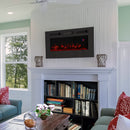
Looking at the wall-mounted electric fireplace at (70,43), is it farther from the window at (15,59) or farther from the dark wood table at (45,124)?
the dark wood table at (45,124)

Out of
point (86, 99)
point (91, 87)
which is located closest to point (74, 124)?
point (86, 99)

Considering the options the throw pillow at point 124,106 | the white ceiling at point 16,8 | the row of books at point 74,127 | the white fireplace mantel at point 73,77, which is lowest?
the row of books at point 74,127

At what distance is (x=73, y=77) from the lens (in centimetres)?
360

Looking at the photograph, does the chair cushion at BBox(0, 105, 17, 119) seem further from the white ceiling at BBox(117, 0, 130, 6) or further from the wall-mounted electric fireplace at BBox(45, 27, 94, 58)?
the white ceiling at BBox(117, 0, 130, 6)

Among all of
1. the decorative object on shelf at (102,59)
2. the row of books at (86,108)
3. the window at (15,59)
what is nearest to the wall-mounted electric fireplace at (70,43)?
the decorative object on shelf at (102,59)

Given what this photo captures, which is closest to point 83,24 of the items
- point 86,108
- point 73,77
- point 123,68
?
point 73,77

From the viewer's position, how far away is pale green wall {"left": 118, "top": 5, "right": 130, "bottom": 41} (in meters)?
3.64

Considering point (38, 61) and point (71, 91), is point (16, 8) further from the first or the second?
point (71, 91)

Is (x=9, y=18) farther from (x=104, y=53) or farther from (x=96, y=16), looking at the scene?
(x=104, y=53)

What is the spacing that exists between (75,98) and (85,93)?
26 cm

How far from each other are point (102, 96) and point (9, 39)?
3.40 meters

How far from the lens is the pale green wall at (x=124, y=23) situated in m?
3.64

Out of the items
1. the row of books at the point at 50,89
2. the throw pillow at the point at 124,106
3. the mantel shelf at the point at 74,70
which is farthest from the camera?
the row of books at the point at 50,89

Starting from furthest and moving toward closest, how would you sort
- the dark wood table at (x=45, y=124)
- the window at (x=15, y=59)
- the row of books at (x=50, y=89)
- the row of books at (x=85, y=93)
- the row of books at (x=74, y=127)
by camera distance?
1. the window at (x=15, y=59)
2. the row of books at (x=50, y=89)
3. the row of books at (x=85, y=93)
4. the row of books at (x=74, y=127)
5. the dark wood table at (x=45, y=124)
